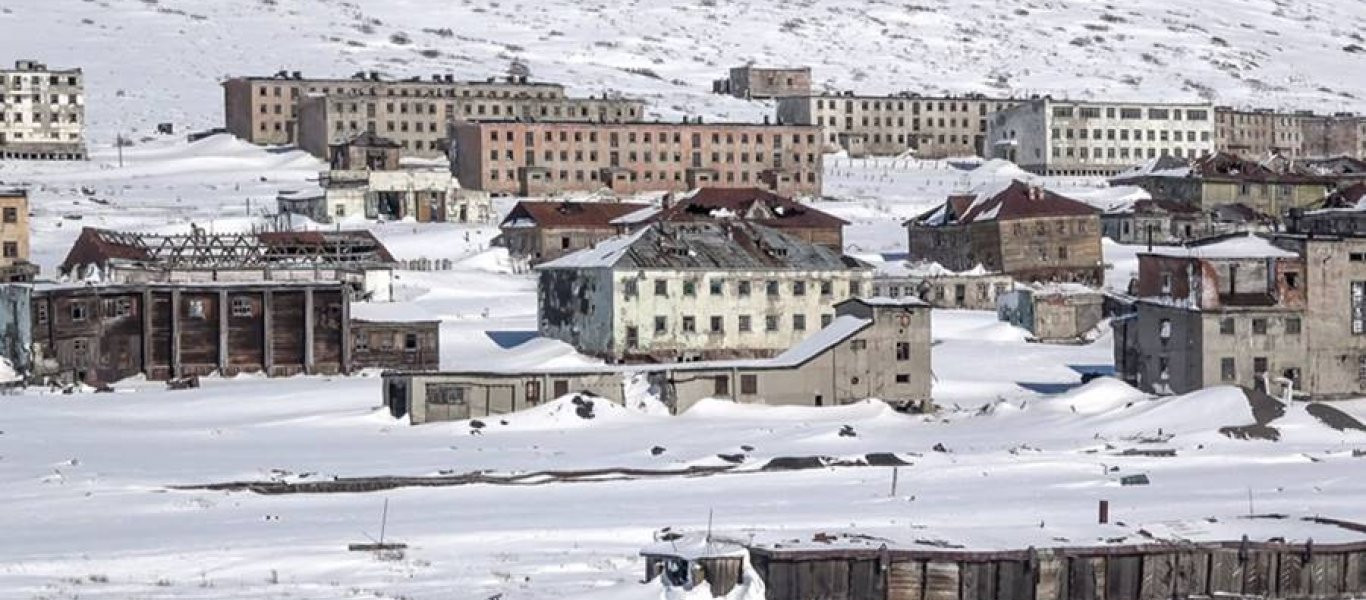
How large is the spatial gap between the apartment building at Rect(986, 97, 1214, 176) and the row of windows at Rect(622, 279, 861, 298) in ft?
308

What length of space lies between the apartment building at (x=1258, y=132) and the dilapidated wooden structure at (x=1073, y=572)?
476 feet

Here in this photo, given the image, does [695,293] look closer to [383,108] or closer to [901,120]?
[383,108]

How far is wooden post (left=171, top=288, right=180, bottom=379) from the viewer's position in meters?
71.8

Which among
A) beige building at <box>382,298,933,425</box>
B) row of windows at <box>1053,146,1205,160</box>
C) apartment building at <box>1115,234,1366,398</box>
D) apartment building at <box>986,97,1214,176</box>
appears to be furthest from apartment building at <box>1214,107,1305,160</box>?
beige building at <box>382,298,933,425</box>

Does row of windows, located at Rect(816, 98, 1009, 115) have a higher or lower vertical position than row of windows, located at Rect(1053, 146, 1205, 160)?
higher

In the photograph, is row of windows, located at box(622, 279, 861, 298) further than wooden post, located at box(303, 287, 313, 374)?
Yes

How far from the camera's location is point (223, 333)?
7262 centimetres

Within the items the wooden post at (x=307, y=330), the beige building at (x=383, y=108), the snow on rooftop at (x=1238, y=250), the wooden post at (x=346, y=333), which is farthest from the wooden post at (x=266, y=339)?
the beige building at (x=383, y=108)

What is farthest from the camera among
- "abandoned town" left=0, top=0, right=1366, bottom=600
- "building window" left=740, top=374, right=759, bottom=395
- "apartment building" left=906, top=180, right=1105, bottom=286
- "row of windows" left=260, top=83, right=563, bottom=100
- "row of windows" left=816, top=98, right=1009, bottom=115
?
"row of windows" left=816, top=98, right=1009, bottom=115

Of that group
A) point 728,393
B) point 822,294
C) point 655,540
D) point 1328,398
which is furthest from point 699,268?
point 655,540

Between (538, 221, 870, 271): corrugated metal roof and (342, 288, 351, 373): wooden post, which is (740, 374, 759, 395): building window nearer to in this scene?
(538, 221, 870, 271): corrugated metal roof

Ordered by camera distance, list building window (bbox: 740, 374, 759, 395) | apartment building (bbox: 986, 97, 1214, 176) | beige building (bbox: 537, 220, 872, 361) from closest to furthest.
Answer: building window (bbox: 740, 374, 759, 395) → beige building (bbox: 537, 220, 872, 361) → apartment building (bbox: 986, 97, 1214, 176)

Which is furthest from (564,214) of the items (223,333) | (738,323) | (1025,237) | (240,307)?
(223,333)

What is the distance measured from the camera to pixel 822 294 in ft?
255
